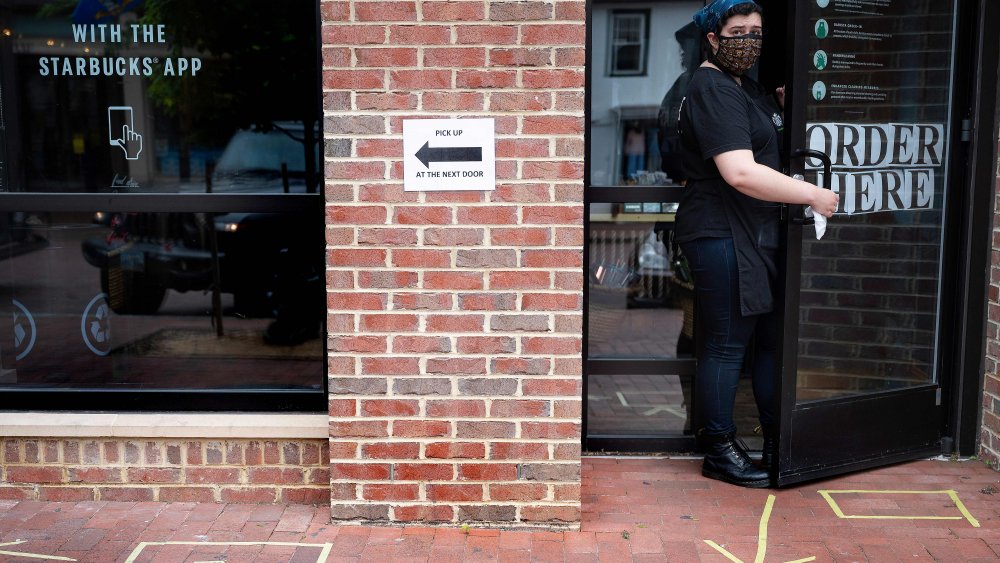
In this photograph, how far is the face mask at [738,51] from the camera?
378cm

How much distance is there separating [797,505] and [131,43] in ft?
11.5

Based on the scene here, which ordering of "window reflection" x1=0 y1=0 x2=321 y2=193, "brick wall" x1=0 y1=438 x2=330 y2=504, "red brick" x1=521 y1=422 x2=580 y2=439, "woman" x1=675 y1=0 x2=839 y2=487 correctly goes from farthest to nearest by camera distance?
"window reflection" x1=0 y1=0 x2=321 y2=193 → "brick wall" x1=0 y1=438 x2=330 y2=504 → "woman" x1=675 y1=0 x2=839 y2=487 → "red brick" x1=521 y1=422 x2=580 y2=439

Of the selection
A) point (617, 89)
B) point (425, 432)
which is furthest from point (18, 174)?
point (617, 89)

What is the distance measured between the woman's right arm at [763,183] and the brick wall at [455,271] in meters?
0.66

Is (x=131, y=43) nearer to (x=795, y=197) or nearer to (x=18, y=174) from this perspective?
(x=18, y=174)

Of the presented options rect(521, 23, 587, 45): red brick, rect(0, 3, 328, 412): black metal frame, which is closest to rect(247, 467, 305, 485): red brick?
rect(0, 3, 328, 412): black metal frame

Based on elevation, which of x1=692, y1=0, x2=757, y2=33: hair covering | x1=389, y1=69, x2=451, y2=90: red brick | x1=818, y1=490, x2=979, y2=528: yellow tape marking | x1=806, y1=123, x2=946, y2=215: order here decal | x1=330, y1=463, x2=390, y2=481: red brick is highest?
x1=692, y1=0, x2=757, y2=33: hair covering

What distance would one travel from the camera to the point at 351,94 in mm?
3482

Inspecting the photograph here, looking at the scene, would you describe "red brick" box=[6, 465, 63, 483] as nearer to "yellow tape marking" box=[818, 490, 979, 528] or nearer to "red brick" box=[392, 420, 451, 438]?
"red brick" box=[392, 420, 451, 438]

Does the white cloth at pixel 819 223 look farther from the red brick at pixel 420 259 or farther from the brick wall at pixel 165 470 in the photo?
the brick wall at pixel 165 470

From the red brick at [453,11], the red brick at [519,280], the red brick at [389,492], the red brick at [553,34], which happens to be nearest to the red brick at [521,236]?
the red brick at [519,280]

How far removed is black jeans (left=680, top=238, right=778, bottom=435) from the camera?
13.0 feet

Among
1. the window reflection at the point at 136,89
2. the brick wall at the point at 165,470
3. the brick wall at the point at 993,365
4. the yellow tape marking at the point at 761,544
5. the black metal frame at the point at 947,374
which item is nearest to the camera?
the yellow tape marking at the point at 761,544

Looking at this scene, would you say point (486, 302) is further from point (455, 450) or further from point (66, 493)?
point (66, 493)
